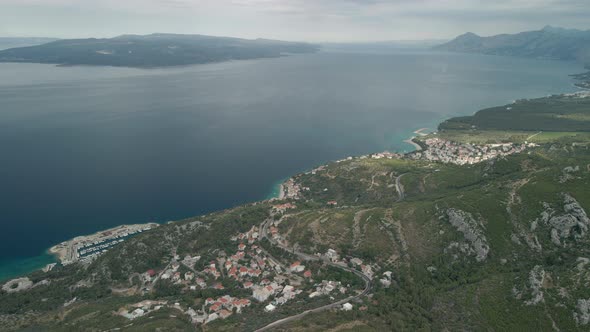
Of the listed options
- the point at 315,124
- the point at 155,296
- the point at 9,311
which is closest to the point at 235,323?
the point at 155,296

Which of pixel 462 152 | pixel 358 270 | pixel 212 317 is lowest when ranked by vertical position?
pixel 212 317

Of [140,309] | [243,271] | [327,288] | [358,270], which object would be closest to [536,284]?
[358,270]

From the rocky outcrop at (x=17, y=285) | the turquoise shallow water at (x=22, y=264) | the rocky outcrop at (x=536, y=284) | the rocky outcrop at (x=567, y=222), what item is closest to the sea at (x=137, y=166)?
the turquoise shallow water at (x=22, y=264)

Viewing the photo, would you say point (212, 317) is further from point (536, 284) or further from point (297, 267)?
point (536, 284)

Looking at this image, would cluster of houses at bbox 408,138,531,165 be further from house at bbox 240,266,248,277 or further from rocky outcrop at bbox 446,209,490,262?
house at bbox 240,266,248,277

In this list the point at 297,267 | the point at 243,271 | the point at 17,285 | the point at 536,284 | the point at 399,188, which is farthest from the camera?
the point at 399,188

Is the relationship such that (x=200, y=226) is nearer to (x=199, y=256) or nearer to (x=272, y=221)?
(x=199, y=256)

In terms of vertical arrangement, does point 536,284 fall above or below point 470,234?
below
